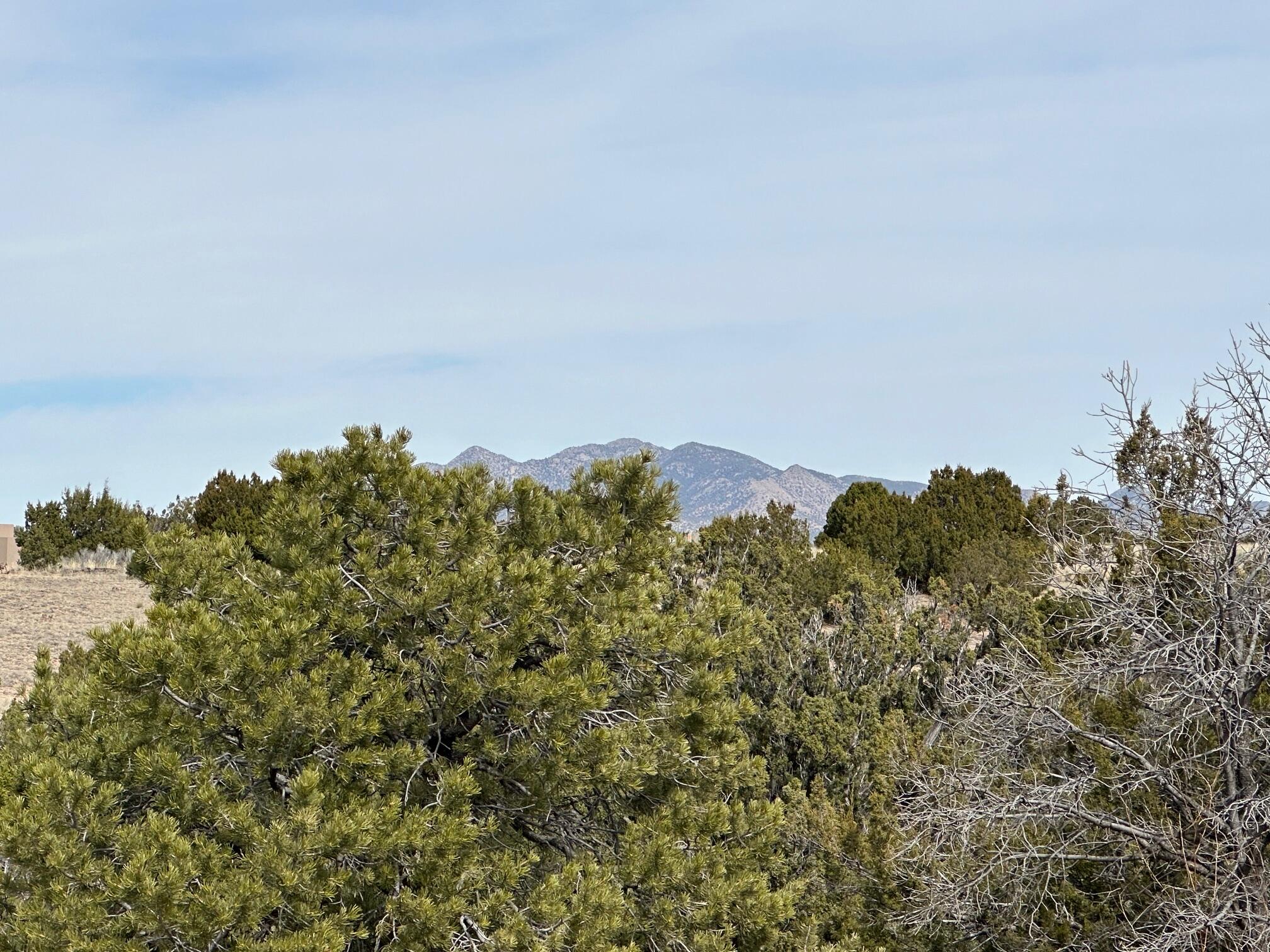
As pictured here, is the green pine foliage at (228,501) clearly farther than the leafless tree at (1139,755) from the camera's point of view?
Yes

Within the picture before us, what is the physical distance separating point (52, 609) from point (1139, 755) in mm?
22419

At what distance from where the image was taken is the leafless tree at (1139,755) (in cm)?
655

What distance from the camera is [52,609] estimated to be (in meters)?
23.8

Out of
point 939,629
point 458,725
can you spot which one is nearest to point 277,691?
point 458,725

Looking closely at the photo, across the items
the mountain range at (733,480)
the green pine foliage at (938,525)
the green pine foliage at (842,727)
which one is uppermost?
the mountain range at (733,480)

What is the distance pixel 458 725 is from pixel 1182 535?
17.9 ft

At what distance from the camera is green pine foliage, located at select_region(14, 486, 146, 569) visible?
3142 cm

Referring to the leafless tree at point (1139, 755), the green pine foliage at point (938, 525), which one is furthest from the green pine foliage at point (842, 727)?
the green pine foliage at point (938, 525)

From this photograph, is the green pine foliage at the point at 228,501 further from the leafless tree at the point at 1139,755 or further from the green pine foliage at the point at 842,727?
the leafless tree at the point at 1139,755

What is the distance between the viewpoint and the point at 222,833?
542cm

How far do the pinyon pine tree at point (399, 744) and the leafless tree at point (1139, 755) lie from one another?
1.46 m

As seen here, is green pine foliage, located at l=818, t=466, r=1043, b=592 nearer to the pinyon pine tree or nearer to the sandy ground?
the sandy ground

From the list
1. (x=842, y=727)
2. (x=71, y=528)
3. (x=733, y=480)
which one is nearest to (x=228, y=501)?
(x=71, y=528)

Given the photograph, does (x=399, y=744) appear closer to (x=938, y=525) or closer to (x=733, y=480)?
(x=938, y=525)
